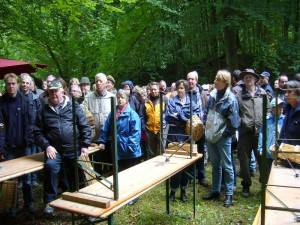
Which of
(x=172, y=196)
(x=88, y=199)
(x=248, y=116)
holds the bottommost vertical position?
(x=172, y=196)

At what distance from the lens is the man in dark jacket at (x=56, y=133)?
13.4 feet

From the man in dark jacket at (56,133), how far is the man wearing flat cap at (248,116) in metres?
2.42

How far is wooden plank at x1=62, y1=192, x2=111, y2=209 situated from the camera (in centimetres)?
247

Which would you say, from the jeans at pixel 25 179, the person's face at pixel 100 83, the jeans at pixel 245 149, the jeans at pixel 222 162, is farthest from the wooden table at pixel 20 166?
the jeans at pixel 245 149

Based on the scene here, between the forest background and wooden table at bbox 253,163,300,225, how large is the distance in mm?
7389

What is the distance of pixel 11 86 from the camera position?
14.6ft

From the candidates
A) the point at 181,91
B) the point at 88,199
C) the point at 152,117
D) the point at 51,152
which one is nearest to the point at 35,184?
the point at 51,152

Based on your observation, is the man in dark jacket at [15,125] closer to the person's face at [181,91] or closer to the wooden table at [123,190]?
the wooden table at [123,190]

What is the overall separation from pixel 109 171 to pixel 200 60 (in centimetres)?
899

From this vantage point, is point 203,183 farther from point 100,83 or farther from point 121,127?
point 100,83

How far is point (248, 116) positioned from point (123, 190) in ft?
9.12

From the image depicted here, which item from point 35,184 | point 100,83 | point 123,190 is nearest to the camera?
point 123,190

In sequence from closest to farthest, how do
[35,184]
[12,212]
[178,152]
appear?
[178,152] < [12,212] < [35,184]

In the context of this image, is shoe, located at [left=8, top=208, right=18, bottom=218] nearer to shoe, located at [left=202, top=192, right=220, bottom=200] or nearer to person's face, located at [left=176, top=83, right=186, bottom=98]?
shoe, located at [left=202, top=192, right=220, bottom=200]
